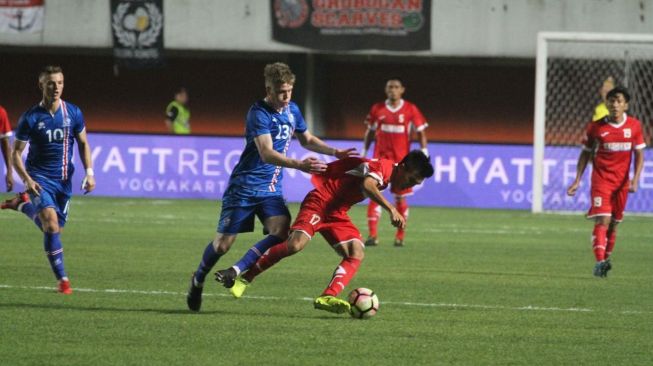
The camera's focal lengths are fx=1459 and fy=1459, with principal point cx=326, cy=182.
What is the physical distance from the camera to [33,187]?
11.0m

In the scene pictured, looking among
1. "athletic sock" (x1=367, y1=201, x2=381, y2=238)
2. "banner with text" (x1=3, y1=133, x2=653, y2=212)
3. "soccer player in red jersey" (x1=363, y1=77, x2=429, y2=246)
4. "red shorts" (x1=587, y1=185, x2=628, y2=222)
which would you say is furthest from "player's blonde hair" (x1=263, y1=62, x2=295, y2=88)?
"banner with text" (x1=3, y1=133, x2=653, y2=212)

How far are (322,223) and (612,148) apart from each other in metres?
4.85

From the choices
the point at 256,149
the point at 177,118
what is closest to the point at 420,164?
the point at 256,149

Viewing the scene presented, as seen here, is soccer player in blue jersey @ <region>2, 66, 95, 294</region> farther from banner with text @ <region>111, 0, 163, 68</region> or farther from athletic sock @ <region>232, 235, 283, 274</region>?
banner with text @ <region>111, 0, 163, 68</region>

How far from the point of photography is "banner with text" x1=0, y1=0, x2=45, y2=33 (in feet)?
93.7

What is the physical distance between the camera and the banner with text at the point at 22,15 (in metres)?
28.6

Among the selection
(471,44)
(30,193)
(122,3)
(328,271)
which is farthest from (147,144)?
(30,193)

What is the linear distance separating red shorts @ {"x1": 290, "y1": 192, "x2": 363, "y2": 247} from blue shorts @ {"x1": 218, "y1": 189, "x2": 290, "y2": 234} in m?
0.17

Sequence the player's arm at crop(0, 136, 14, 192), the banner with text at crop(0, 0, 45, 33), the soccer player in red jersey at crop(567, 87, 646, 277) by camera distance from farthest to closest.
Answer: the banner with text at crop(0, 0, 45, 33)
the soccer player in red jersey at crop(567, 87, 646, 277)
the player's arm at crop(0, 136, 14, 192)

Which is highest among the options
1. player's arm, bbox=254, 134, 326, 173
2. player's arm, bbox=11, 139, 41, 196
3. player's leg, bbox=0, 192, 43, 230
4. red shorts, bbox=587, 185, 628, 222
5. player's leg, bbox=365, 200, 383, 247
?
player's arm, bbox=254, 134, 326, 173

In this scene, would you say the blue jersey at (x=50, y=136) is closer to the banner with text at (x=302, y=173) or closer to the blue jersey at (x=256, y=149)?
the blue jersey at (x=256, y=149)

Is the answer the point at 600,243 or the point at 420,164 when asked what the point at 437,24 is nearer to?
the point at 600,243

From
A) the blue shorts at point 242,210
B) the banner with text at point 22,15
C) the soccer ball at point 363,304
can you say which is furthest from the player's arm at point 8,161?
the banner with text at point 22,15

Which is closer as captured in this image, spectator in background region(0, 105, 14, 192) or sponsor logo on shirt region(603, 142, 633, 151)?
spectator in background region(0, 105, 14, 192)
